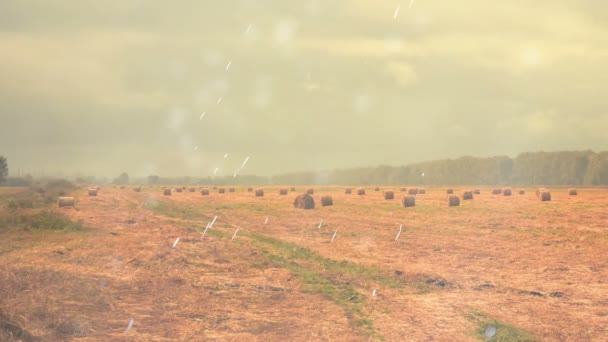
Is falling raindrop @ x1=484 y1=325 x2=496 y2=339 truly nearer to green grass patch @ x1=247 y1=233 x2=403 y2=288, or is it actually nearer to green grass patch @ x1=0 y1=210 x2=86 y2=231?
green grass patch @ x1=247 y1=233 x2=403 y2=288

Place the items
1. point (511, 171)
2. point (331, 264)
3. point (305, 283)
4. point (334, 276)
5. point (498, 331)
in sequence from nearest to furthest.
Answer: point (498, 331), point (305, 283), point (334, 276), point (331, 264), point (511, 171)

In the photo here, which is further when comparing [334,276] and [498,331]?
[334,276]

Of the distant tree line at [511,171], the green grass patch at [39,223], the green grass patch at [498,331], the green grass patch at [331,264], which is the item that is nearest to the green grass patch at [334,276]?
the green grass patch at [331,264]

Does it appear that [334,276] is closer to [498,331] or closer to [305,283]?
[305,283]

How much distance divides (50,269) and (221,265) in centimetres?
454

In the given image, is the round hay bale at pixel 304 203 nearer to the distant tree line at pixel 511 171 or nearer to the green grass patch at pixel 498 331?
the green grass patch at pixel 498 331

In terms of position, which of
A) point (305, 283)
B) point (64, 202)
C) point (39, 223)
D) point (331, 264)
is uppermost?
point (64, 202)

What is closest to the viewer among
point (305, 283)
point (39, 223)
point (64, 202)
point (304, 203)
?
point (305, 283)

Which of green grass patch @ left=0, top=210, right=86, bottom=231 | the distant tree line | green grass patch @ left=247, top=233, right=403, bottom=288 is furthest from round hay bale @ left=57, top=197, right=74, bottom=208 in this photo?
the distant tree line

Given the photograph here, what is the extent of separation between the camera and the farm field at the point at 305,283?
10469 mm

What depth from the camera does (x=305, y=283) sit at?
14.1 metres

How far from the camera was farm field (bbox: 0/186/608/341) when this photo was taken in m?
10.5

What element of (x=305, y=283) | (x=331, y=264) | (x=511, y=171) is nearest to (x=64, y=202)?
(x=331, y=264)

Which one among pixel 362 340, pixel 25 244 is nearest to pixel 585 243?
pixel 362 340
